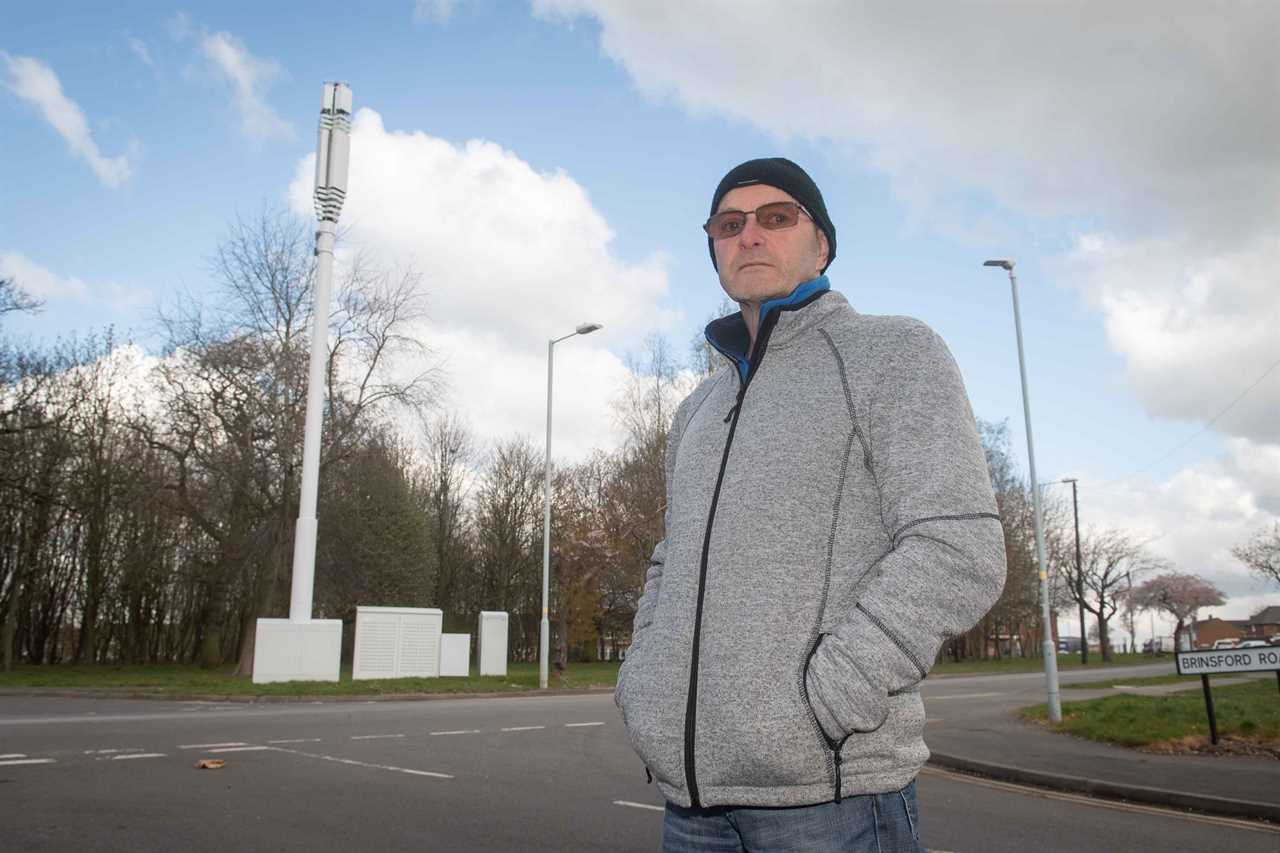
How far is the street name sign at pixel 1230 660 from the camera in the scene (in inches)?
426

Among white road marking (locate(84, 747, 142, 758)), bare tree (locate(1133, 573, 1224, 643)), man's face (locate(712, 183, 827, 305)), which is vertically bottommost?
white road marking (locate(84, 747, 142, 758))

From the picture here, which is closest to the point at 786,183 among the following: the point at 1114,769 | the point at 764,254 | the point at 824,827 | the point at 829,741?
the point at 764,254

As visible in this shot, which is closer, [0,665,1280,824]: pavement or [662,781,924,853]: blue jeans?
[662,781,924,853]: blue jeans

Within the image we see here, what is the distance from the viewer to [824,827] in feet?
5.48

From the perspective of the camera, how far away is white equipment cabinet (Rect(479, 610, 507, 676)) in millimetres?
27547

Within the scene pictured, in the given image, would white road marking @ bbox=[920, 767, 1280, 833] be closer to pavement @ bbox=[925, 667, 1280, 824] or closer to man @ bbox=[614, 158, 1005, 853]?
pavement @ bbox=[925, 667, 1280, 824]

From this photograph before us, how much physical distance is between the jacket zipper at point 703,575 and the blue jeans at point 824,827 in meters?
0.08

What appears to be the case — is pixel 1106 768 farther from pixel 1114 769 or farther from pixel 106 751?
pixel 106 751

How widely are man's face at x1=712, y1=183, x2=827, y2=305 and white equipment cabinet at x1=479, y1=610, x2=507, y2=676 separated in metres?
26.2

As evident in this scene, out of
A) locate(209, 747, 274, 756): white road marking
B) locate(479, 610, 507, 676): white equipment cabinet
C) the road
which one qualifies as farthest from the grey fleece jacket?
locate(479, 610, 507, 676): white equipment cabinet

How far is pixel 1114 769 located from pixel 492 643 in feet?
66.8

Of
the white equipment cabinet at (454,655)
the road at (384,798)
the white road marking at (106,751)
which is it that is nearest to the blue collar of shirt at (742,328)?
the road at (384,798)

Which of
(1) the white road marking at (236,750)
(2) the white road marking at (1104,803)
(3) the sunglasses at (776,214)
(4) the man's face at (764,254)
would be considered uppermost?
(3) the sunglasses at (776,214)

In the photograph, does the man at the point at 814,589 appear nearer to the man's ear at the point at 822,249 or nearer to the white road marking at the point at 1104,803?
the man's ear at the point at 822,249
